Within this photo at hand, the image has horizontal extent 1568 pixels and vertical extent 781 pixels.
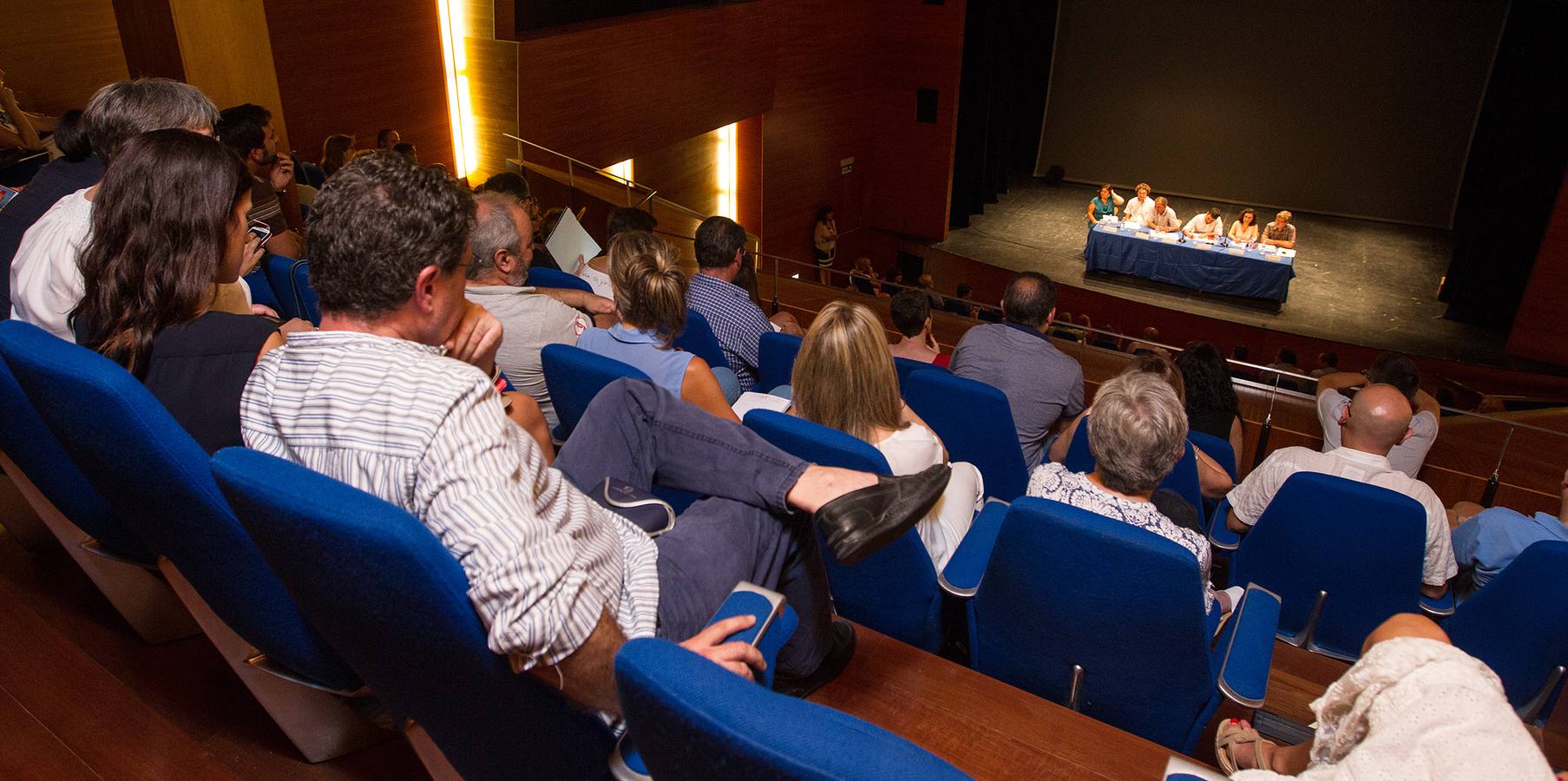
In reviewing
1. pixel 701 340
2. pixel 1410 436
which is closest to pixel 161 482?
pixel 701 340

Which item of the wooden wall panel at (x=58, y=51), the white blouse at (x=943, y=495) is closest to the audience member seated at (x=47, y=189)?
the white blouse at (x=943, y=495)

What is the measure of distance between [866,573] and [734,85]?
8.62 meters

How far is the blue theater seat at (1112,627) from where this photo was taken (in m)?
1.70

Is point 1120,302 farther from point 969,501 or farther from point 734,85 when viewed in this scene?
point 969,501

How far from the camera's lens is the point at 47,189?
2.36 meters

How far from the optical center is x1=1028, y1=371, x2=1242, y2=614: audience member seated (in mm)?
2016

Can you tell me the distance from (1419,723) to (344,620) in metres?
1.22

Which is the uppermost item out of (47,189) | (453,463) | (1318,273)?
(47,189)

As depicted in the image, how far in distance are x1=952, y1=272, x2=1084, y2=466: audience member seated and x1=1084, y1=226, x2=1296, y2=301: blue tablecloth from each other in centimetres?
759

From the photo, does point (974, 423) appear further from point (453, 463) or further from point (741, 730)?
point (741, 730)

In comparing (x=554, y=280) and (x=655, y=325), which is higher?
(x=655, y=325)

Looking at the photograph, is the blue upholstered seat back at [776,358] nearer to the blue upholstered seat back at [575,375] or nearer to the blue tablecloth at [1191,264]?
the blue upholstered seat back at [575,375]

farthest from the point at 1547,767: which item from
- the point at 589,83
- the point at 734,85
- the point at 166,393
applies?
the point at 734,85

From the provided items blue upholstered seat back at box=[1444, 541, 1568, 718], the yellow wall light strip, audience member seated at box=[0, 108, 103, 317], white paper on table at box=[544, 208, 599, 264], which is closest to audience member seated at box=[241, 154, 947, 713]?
audience member seated at box=[0, 108, 103, 317]
